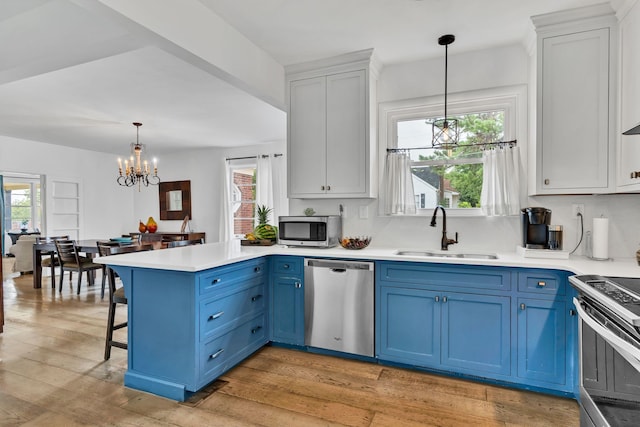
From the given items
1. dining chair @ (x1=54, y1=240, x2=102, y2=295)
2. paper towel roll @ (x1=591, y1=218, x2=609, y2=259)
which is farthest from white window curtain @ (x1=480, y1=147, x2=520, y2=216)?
dining chair @ (x1=54, y1=240, x2=102, y2=295)

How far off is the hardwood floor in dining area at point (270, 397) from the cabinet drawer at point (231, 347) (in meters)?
0.10

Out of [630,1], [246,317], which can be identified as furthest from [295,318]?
[630,1]

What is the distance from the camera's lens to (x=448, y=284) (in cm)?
241

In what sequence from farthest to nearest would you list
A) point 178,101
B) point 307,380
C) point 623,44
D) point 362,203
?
point 178,101 → point 362,203 → point 307,380 → point 623,44

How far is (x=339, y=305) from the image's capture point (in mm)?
2725

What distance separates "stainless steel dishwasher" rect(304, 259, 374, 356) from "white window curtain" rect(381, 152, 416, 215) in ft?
2.49

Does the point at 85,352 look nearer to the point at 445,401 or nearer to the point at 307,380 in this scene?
the point at 307,380

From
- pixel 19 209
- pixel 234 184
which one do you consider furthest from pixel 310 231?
pixel 19 209

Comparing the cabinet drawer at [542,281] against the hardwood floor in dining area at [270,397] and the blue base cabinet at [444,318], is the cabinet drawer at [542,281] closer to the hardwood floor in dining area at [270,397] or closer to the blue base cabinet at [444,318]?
the blue base cabinet at [444,318]

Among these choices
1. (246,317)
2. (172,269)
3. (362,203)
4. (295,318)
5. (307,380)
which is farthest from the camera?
(362,203)

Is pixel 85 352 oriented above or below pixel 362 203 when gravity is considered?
below

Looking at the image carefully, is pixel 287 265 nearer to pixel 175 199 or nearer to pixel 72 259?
pixel 72 259

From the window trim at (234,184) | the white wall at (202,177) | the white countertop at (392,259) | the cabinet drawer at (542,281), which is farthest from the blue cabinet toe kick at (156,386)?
the white wall at (202,177)

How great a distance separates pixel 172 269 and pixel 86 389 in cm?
108
